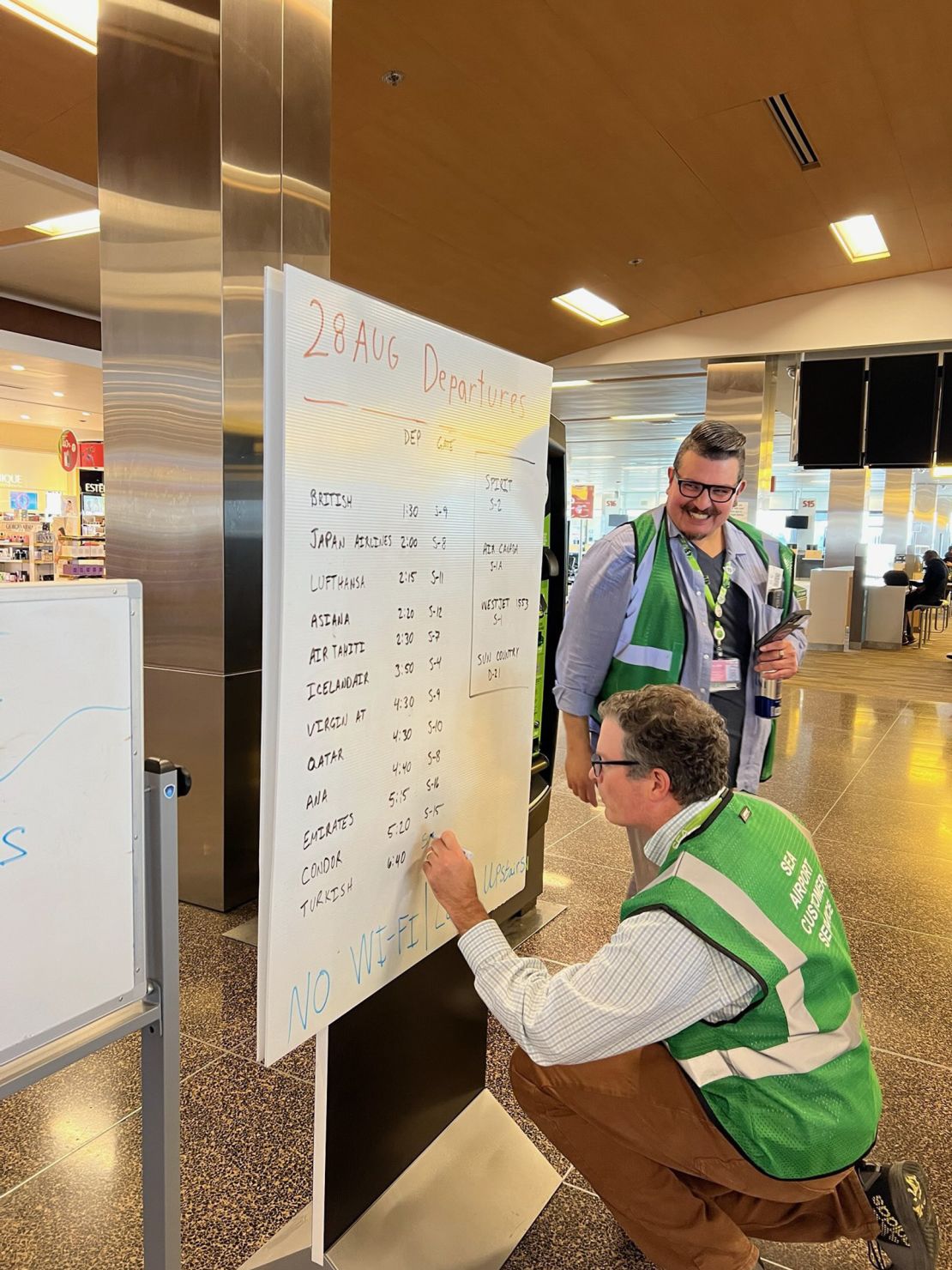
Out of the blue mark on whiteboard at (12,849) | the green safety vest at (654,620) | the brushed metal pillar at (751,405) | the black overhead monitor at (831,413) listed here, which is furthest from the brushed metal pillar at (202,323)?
the brushed metal pillar at (751,405)

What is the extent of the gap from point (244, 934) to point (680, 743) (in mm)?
2207

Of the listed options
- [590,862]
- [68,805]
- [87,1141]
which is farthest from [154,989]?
[590,862]

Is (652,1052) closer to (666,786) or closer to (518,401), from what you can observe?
(666,786)

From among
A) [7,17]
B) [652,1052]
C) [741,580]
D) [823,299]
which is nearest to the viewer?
[652,1052]

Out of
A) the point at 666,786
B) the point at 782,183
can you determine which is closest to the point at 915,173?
the point at 782,183

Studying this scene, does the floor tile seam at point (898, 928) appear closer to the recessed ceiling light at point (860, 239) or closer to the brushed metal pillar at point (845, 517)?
the recessed ceiling light at point (860, 239)

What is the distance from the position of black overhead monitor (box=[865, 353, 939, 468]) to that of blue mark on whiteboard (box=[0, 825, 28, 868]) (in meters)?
8.39

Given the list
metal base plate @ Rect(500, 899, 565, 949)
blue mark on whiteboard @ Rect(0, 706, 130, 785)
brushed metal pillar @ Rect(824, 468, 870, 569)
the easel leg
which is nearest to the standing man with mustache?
metal base plate @ Rect(500, 899, 565, 949)

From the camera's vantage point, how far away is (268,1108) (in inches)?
81.4

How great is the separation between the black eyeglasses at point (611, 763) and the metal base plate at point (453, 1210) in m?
0.90

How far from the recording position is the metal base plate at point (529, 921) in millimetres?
2969

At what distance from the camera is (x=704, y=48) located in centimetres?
400

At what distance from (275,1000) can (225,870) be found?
2.21 meters

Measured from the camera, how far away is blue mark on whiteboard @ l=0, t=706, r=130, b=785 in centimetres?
98
